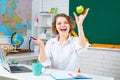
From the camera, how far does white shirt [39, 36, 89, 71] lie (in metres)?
2.73

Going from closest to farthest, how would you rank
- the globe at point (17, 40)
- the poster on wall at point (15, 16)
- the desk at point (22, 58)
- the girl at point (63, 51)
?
the girl at point (63, 51) → the desk at point (22, 58) → the globe at point (17, 40) → the poster on wall at point (15, 16)

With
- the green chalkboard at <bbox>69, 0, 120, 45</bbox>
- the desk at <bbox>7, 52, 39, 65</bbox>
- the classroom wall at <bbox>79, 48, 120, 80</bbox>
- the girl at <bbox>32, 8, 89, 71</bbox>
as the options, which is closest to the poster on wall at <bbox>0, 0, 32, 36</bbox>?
the desk at <bbox>7, 52, 39, 65</bbox>

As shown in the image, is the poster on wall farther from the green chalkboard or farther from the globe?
the green chalkboard

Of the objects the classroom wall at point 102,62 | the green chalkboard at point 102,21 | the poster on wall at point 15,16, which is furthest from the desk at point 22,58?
the green chalkboard at point 102,21

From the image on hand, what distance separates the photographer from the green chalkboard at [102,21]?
12.7 ft

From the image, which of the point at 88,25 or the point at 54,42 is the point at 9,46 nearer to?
the point at 88,25

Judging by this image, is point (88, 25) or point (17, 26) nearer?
point (88, 25)

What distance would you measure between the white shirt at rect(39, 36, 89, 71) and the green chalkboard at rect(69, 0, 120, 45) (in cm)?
132

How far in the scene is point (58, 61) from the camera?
2752 millimetres

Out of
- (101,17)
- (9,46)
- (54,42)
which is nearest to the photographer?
(54,42)

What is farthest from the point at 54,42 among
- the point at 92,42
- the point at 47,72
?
A: the point at 92,42

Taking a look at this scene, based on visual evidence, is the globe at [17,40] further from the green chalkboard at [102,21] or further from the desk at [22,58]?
the green chalkboard at [102,21]

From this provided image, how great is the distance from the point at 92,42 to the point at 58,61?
155 cm

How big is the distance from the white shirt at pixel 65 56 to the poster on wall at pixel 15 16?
86.5 inches
